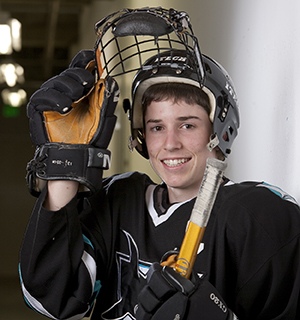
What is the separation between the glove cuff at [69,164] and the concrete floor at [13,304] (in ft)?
9.88

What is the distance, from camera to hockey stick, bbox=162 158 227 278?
0.92 metres

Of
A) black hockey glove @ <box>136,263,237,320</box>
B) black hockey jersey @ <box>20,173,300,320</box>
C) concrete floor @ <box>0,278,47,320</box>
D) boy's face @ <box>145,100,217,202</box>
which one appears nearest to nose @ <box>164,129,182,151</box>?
boy's face @ <box>145,100,217,202</box>

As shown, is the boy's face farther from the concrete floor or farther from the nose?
the concrete floor

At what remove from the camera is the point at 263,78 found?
153 cm

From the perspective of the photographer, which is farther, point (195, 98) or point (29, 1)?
point (29, 1)

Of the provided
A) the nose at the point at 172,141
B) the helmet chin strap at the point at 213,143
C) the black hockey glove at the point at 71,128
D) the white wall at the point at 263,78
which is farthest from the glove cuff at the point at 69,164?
the white wall at the point at 263,78

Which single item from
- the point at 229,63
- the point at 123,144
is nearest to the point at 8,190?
the point at 123,144

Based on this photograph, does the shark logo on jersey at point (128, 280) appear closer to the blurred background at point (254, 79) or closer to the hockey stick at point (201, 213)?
the hockey stick at point (201, 213)

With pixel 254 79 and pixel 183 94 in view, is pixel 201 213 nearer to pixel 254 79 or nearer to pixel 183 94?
pixel 183 94

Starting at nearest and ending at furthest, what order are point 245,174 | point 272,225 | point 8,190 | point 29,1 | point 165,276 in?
1. point 165,276
2. point 272,225
3. point 245,174
4. point 29,1
5. point 8,190

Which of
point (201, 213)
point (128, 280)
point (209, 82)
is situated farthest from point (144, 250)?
point (209, 82)

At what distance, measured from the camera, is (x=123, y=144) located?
4.75m

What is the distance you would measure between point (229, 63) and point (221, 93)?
0.65 metres

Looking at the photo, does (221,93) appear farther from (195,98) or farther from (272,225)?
(272,225)
